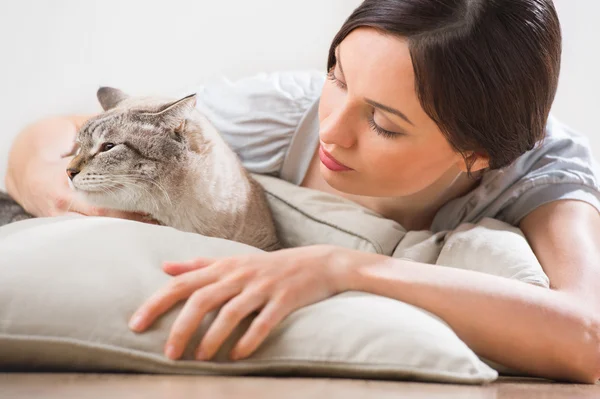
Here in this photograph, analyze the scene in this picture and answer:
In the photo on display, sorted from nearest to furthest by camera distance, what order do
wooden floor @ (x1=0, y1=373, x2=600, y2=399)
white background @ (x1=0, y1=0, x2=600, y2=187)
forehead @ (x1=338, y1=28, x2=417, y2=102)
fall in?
1. wooden floor @ (x1=0, y1=373, x2=600, y2=399)
2. forehead @ (x1=338, y1=28, x2=417, y2=102)
3. white background @ (x1=0, y1=0, x2=600, y2=187)

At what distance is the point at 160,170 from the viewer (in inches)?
41.7

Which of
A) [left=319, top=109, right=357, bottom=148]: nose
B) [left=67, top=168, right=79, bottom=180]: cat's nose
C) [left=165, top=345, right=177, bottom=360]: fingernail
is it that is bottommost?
[left=165, top=345, right=177, bottom=360]: fingernail

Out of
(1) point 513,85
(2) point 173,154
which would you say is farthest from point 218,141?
(1) point 513,85

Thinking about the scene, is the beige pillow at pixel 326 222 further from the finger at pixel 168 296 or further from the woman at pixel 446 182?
the finger at pixel 168 296

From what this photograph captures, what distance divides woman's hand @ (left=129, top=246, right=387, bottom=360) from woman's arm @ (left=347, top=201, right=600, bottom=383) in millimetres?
44

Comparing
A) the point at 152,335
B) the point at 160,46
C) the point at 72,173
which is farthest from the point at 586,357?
the point at 160,46

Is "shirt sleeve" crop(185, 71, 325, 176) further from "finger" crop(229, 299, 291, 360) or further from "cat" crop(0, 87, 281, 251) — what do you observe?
"finger" crop(229, 299, 291, 360)

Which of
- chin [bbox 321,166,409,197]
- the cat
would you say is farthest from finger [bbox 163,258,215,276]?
chin [bbox 321,166,409,197]

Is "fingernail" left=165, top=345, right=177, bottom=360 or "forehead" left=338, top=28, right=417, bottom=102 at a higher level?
"forehead" left=338, top=28, right=417, bottom=102

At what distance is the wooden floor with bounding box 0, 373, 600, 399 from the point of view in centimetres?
67

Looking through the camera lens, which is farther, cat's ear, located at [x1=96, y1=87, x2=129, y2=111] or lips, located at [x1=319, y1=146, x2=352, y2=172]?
cat's ear, located at [x1=96, y1=87, x2=129, y2=111]

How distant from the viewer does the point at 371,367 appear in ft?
2.50

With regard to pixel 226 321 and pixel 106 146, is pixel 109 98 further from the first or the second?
pixel 226 321

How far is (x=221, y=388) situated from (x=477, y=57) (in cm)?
62
